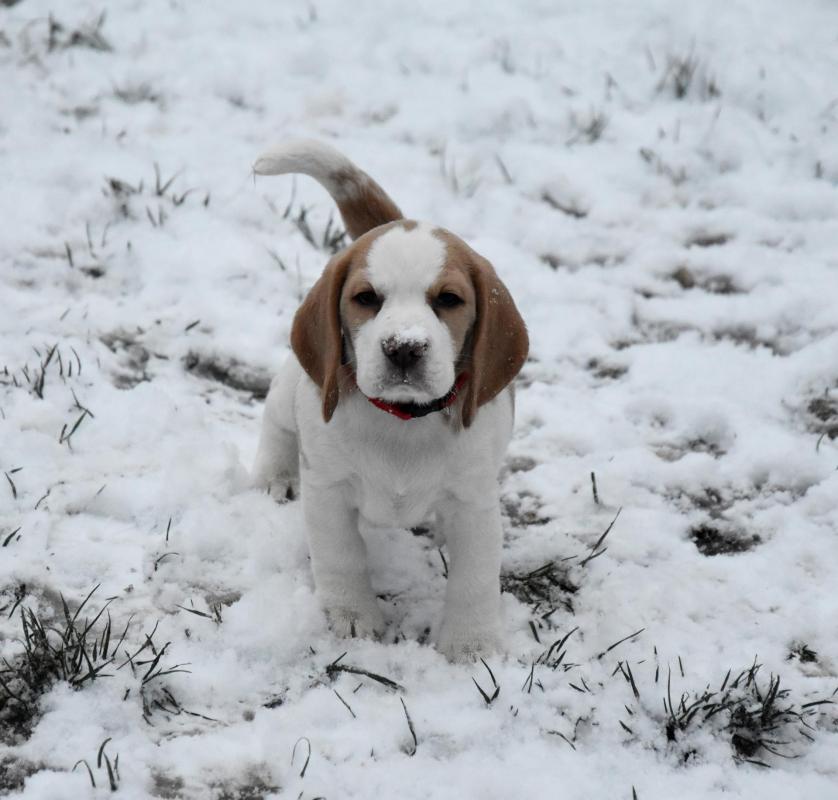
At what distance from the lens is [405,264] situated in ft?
8.38

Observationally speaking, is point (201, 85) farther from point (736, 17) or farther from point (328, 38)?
point (736, 17)

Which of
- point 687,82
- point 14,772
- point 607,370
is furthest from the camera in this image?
point 687,82

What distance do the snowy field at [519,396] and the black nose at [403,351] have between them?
826 millimetres

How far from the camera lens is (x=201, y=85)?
6.09 meters

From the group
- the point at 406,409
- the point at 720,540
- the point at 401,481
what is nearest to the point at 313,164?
the point at 406,409

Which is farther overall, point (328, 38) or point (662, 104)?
point (328, 38)

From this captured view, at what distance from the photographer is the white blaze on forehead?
255 cm

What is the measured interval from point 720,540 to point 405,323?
151 cm

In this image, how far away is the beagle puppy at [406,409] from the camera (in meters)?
2.54

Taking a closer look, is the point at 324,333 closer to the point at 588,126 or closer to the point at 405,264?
the point at 405,264

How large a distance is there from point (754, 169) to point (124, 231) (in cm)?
335

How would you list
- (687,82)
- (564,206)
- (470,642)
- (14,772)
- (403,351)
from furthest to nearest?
(687,82), (564,206), (470,642), (403,351), (14,772)

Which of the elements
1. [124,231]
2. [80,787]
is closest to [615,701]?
[80,787]

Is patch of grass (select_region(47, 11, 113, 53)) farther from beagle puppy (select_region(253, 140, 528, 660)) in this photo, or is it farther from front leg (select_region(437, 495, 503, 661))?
front leg (select_region(437, 495, 503, 661))
